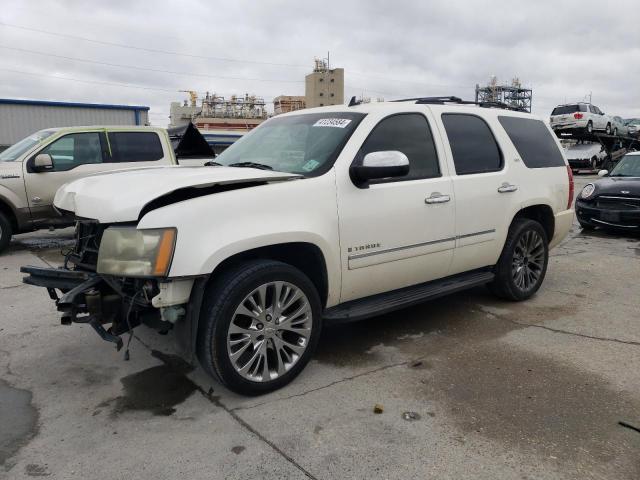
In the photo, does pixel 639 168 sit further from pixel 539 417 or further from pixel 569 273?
pixel 539 417

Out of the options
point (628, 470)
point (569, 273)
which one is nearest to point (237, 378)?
point (628, 470)

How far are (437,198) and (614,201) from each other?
21.9ft

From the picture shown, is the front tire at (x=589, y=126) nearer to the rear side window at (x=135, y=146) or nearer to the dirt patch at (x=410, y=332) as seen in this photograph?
the rear side window at (x=135, y=146)

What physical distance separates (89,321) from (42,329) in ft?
5.64

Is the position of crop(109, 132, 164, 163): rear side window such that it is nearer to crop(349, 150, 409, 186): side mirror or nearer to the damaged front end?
the damaged front end

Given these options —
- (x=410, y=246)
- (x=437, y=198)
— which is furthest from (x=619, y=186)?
(x=410, y=246)

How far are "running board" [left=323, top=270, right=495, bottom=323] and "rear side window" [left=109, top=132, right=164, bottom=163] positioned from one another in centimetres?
620

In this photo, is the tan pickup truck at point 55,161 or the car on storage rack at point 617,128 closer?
the tan pickup truck at point 55,161

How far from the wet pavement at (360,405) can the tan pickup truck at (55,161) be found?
11.1 ft

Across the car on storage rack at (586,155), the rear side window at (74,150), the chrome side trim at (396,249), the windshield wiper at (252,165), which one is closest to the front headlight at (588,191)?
the chrome side trim at (396,249)

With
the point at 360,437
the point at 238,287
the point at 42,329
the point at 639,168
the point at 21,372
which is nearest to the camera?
the point at 360,437

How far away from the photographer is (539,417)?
3.03 metres

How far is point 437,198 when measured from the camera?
4074 mm

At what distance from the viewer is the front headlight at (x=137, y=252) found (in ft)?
9.29
